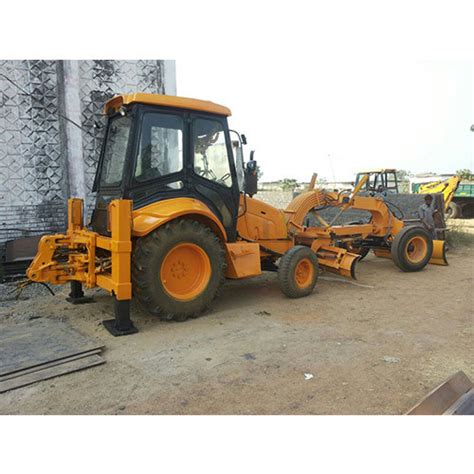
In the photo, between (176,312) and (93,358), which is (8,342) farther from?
(176,312)

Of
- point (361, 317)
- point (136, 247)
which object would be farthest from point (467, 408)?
point (136, 247)

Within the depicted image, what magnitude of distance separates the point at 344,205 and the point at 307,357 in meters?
3.87

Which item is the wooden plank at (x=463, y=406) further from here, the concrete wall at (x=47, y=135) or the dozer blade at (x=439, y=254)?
the concrete wall at (x=47, y=135)

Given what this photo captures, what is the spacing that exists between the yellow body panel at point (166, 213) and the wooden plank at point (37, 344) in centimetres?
115

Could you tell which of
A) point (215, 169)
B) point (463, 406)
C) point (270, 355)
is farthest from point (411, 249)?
point (463, 406)

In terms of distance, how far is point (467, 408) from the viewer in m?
2.66

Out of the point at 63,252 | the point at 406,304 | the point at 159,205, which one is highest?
the point at 159,205

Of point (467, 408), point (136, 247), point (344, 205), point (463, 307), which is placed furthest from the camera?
point (344, 205)

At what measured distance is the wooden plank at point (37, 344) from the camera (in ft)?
11.7

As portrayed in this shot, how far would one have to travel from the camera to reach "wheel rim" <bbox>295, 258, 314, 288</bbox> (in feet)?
19.2

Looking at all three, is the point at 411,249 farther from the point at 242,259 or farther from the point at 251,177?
the point at 242,259

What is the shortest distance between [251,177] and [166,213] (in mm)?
1466

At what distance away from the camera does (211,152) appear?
5.26 m

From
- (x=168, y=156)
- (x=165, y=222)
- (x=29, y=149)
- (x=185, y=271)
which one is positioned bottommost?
(x=185, y=271)
